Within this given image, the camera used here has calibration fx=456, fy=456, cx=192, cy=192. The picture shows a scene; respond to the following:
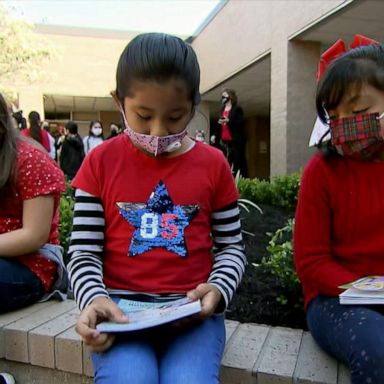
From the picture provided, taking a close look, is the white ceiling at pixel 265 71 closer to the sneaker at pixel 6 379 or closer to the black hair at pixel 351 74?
the black hair at pixel 351 74

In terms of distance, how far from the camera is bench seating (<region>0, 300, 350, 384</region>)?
1.49 metres

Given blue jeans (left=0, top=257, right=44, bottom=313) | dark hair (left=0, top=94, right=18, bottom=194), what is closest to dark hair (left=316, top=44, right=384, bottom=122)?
dark hair (left=0, top=94, right=18, bottom=194)

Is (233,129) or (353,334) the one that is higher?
(233,129)

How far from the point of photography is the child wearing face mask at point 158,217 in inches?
53.3

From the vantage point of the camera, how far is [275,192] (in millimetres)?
5043

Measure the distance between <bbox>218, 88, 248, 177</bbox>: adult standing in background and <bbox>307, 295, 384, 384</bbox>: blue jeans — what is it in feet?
22.2

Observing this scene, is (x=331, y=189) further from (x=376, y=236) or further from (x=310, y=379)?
(x=310, y=379)

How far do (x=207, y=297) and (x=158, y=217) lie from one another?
0.31 m

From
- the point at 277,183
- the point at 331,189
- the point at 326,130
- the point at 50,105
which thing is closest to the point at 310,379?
the point at 331,189

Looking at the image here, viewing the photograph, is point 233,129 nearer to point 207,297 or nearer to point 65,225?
point 65,225

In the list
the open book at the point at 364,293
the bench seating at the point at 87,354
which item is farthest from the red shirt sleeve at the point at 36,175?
the open book at the point at 364,293

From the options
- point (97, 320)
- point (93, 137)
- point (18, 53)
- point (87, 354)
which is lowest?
point (87, 354)

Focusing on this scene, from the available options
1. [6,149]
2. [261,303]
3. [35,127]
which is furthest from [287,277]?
[35,127]

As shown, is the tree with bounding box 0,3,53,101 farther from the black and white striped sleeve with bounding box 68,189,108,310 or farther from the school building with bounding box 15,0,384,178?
the black and white striped sleeve with bounding box 68,189,108,310
